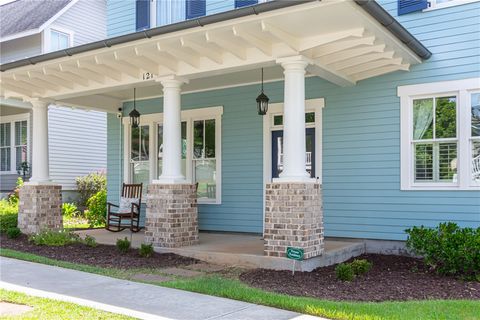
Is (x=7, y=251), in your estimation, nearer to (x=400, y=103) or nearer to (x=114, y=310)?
(x=114, y=310)

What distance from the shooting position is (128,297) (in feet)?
17.0

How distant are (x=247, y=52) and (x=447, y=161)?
358 cm

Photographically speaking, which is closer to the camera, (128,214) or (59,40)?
(128,214)

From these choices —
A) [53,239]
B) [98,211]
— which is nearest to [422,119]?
[53,239]

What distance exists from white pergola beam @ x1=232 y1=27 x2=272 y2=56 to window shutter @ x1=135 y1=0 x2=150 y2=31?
4682 millimetres

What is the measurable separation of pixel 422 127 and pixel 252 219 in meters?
3.55

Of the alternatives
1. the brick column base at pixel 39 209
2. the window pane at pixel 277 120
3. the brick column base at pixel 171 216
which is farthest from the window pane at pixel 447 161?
the brick column base at pixel 39 209

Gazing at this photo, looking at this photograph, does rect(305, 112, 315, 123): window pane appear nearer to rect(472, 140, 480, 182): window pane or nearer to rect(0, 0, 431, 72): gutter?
rect(0, 0, 431, 72): gutter

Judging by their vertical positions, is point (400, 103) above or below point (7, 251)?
above

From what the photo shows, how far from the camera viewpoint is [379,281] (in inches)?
245

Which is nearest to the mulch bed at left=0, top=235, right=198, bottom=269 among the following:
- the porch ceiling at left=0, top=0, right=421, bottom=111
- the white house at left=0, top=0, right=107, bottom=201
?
the porch ceiling at left=0, top=0, right=421, bottom=111

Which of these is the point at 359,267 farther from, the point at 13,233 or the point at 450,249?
the point at 13,233

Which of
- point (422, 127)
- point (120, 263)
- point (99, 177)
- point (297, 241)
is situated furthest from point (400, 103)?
point (99, 177)

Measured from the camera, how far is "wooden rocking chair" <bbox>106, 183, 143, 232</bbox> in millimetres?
10500
